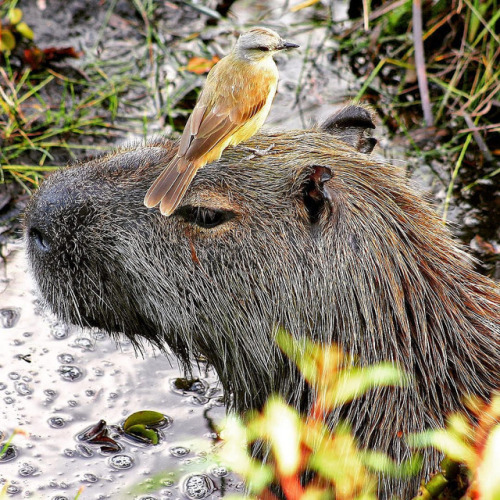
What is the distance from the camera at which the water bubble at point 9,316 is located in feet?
15.2

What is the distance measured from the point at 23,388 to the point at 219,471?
1030 mm

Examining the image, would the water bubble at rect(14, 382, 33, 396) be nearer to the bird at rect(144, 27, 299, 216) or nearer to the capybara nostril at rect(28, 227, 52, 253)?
the capybara nostril at rect(28, 227, 52, 253)

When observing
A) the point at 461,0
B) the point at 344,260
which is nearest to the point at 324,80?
the point at 461,0

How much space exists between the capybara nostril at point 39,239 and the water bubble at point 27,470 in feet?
3.35

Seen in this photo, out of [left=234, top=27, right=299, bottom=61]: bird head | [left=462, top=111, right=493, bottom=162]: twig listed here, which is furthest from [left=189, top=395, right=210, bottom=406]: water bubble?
[left=462, top=111, right=493, bottom=162]: twig

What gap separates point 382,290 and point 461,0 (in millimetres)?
3551

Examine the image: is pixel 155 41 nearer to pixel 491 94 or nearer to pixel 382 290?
pixel 491 94

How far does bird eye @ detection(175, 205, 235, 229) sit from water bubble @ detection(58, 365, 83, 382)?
4.67 feet

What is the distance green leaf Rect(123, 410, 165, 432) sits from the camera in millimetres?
4062

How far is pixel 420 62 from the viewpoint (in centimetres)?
602

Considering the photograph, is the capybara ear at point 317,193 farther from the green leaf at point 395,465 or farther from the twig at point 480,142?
the twig at point 480,142

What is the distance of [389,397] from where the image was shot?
3.25 metres

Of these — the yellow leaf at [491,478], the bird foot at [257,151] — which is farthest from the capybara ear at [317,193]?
the yellow leaf at [491,478]

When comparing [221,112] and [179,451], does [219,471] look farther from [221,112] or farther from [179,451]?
[221,112]
